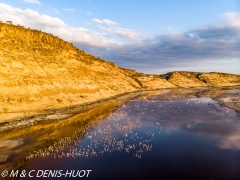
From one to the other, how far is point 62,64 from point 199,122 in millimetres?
44690

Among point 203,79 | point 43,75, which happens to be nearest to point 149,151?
point 43,75

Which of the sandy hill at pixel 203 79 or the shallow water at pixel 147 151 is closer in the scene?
the shallow water at pixel 147 151

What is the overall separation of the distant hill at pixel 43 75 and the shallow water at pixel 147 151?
14555mm

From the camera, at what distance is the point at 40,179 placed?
43.1 ft

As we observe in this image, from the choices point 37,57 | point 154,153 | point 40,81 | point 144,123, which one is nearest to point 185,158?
point 154,153

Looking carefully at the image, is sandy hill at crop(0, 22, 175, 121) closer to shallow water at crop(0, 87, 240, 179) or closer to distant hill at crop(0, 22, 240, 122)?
distant hill at crop(0, 22, 240, 122)

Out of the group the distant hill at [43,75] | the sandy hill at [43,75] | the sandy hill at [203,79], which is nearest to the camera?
the distant hill at [43,75]

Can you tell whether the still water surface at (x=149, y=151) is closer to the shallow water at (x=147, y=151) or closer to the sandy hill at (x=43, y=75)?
the shallow water at (x=147, y=151)

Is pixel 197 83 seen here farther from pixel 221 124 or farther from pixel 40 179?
→ pixel 40 179

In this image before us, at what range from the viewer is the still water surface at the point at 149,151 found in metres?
13.7

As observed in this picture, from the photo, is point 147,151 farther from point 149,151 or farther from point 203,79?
point 203,79

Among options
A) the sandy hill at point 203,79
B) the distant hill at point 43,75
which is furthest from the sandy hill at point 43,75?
the sandy hill at point 203,79

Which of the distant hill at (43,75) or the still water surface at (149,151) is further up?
the distant hill at (43,75)

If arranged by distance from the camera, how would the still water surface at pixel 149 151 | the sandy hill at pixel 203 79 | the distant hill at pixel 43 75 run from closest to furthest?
the still water surface at pixel 149 151 < the distant hill at pixel 43 75 < the sandy hill at pixel 203 79
